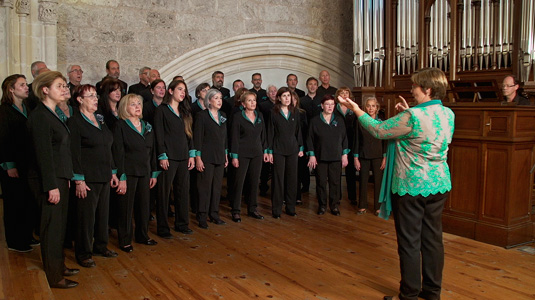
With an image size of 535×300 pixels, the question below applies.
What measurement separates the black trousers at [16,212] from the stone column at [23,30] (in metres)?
2.53

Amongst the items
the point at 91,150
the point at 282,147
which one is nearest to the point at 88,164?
the point at 91,150

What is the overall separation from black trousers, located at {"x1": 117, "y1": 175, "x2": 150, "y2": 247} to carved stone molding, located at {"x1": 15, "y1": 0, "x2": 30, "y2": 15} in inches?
121

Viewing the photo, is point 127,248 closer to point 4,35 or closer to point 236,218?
point 236,218

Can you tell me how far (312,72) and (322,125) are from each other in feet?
11.3

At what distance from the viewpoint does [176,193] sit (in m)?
4.61

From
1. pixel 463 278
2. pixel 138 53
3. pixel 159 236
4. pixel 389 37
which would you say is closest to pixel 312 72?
pixel 389 37

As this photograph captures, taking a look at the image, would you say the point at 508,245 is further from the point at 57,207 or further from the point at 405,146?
the point at 57,207

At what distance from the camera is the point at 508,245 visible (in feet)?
13.8

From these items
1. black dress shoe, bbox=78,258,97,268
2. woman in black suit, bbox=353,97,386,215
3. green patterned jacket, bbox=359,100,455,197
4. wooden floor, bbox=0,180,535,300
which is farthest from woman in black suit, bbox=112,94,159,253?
woman in black suit, bbox=353,97,386,215

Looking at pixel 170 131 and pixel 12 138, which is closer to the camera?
pixel 12 138

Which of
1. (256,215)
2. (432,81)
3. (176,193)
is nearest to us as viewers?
(432,81)

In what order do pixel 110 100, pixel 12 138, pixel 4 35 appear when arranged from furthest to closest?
1. pixel 4 35
2. pixel 110 100
3. pixel 12 138

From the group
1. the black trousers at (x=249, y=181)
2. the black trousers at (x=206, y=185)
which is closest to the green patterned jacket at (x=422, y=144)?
the black trousers at (x=206, y=185)

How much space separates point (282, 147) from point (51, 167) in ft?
8.85
